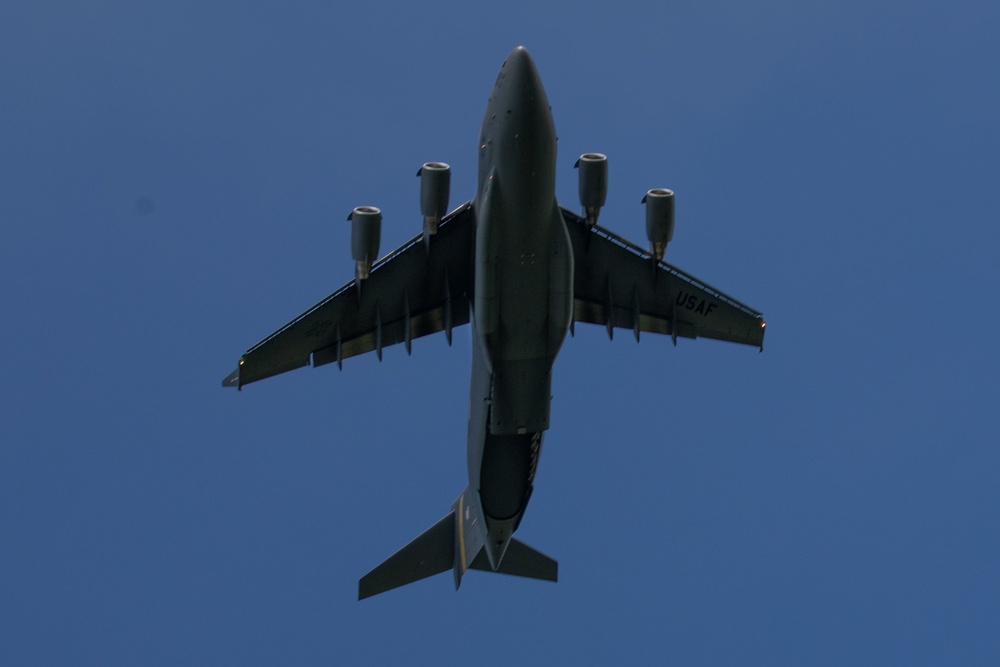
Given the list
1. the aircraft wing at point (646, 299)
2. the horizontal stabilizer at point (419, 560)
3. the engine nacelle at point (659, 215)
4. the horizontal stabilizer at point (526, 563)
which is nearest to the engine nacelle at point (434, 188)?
the aircraft wing at point (646, 299)

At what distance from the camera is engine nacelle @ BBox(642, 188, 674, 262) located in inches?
945

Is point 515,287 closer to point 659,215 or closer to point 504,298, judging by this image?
point 504,298

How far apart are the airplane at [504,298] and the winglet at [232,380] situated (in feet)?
0.13

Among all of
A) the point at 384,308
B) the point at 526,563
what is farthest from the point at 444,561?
the point at 384,308

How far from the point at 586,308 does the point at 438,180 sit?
4.59 m

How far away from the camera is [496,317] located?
2291 cm

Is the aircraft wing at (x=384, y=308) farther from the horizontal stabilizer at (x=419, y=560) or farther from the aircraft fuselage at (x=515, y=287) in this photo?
Answer: the horizontal stabilizer at (x=419, y=560)

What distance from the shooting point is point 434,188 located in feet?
76.8

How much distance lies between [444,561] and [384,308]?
20.7 feet

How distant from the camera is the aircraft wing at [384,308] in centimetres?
2505

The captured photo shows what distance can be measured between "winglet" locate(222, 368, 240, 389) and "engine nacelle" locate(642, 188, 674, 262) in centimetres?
795

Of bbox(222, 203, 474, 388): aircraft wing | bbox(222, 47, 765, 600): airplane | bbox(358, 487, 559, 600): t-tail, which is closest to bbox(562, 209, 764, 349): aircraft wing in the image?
bbox(222, 47, 765, 600): airplane

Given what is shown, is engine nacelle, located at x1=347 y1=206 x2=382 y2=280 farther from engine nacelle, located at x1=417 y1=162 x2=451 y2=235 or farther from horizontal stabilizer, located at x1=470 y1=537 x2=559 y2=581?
horizontal stabilizer, located at x1=470 y1=537 x2=559 y2=581

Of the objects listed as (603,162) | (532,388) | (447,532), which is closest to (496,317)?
(532,388)
